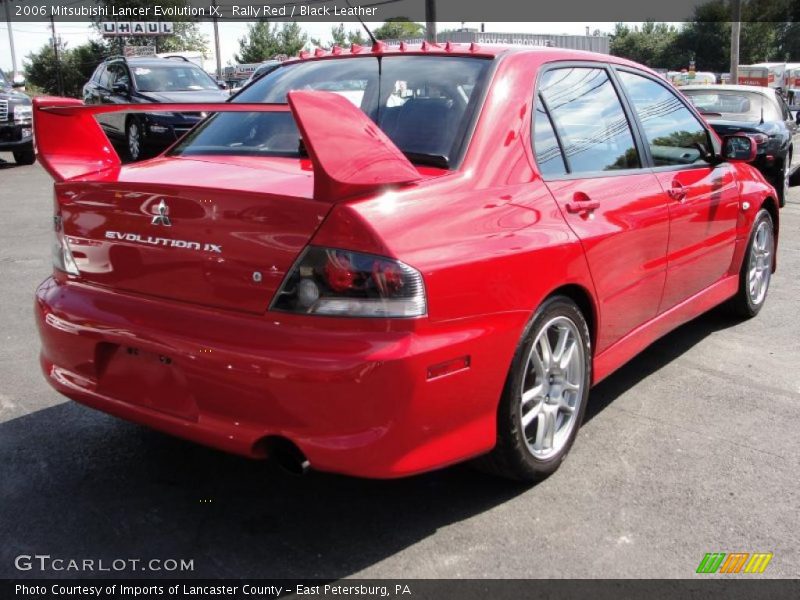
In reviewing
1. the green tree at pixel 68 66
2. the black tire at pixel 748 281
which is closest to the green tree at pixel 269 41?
the green tree at pixel 68 66

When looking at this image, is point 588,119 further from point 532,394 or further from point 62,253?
point 62,253

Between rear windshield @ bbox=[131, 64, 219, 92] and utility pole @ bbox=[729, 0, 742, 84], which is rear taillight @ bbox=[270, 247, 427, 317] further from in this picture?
utility pole @ bbox=[729, 0, 742, 84]

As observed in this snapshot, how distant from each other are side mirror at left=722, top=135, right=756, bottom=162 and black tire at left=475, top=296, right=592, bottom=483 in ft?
6.42

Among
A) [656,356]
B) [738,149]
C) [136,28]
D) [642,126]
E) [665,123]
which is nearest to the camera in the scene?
[642,126]

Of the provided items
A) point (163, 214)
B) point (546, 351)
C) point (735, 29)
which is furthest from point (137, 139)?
point (735, 29)

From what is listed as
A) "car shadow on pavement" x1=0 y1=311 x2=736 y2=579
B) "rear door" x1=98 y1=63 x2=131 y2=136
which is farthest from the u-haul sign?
"car shadow on pavement" x1=0 y1=311 x2=736 y2=579

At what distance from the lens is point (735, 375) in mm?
4434

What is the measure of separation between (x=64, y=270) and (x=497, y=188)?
1.61 m

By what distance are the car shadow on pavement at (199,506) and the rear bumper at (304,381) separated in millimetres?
360

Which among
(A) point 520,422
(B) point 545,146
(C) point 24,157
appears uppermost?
(B) point 545,146

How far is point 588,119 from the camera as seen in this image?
11.8ft

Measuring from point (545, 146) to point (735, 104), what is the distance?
8868 mm

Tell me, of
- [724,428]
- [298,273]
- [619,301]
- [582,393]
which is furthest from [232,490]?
[724,428]

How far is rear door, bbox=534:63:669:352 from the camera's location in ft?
10.6
